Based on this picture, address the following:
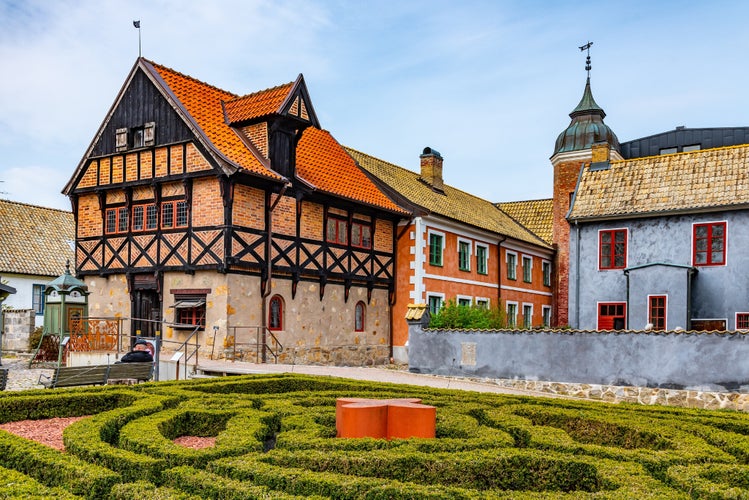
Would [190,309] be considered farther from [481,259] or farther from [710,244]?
[710,244]

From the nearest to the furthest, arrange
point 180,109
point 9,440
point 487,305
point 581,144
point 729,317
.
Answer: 1. point 9,440
2. point 180,109
3. point 729,317
4. point 487,305
5. point 581,144

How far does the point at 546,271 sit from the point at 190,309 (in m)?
23.9

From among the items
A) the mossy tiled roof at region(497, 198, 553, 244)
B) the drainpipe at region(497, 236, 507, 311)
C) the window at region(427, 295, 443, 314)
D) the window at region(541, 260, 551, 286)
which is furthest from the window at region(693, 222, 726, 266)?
the mossy tiled roof at region(497, 198, 553, 244)

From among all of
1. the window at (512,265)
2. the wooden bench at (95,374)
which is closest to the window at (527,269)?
the window at (512,265)

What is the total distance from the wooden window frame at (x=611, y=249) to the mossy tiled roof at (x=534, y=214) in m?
14.3

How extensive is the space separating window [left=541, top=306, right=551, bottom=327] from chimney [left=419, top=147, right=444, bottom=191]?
1047 cm

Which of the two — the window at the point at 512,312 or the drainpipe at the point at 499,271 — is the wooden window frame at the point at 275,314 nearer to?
the drainpipe at the point at 499,271

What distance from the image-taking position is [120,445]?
25.4 ft

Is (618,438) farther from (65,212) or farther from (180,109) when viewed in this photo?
(65,212)

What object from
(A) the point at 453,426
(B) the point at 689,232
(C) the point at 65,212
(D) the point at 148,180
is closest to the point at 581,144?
(B) the point at 689,232

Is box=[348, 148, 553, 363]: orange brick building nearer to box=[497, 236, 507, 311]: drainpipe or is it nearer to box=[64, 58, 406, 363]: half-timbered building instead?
box=[497, 236, 507, 311]: drainpipe

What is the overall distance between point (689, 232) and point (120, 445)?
21.6 metres

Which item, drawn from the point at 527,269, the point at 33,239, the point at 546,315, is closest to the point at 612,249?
the point at 527,269

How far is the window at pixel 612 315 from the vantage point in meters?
25.4
